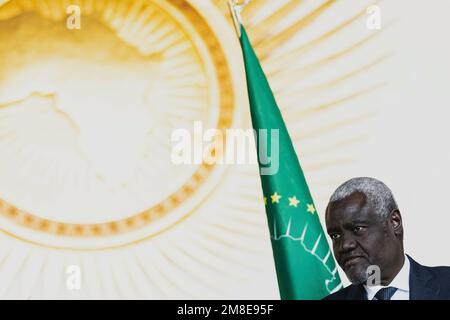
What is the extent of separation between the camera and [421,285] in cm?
362

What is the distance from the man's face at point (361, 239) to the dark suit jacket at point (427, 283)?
0.07 meters

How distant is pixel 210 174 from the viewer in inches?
163

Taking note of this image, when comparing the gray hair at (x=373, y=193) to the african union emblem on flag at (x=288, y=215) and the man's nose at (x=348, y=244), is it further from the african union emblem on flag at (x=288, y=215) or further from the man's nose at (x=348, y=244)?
the african union emblem on flag at (x=288, y=215)

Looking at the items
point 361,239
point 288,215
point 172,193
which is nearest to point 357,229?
point 361,239

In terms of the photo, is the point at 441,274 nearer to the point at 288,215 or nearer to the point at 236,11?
the point at 288,215

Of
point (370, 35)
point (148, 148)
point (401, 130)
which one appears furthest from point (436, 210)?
point (148, 148)

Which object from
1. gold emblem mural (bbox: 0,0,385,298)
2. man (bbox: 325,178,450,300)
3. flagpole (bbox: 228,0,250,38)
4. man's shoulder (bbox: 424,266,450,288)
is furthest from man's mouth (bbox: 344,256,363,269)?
flagpole (bbox: 228,0,250,38)

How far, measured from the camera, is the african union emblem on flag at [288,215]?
3887 mm

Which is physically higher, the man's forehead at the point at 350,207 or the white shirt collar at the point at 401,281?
the man's forehead at the point at 350,207

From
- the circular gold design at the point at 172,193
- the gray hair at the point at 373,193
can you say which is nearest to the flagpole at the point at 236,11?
the circular gold design at the point at 172,193

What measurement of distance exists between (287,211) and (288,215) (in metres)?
0.01

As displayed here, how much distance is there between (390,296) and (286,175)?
0.59 metres

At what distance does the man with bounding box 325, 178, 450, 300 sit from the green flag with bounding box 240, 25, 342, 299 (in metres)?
0.18

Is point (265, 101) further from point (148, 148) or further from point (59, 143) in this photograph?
point (59, 143)
